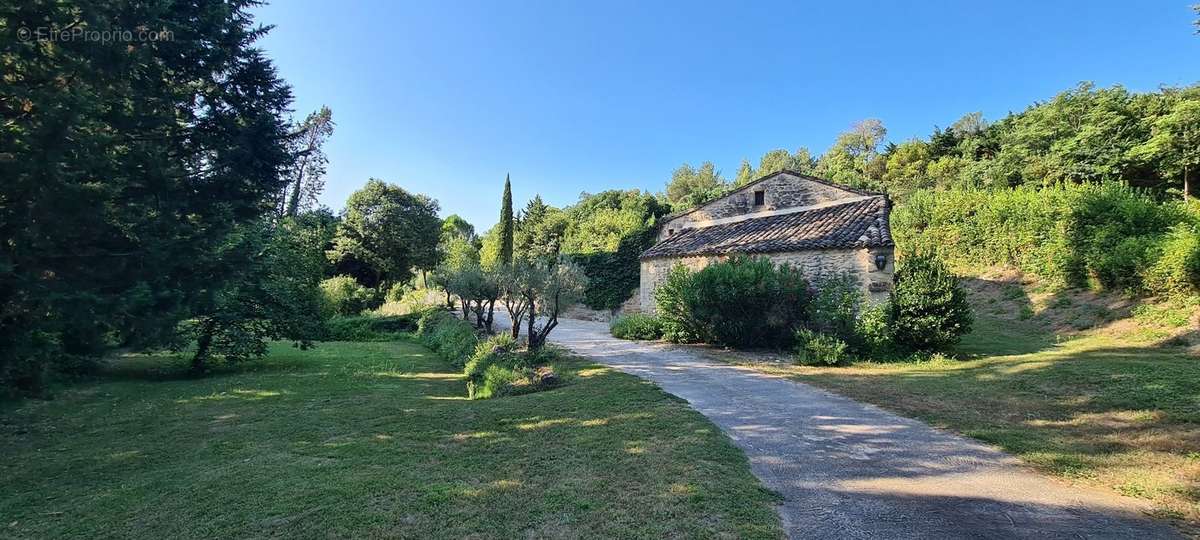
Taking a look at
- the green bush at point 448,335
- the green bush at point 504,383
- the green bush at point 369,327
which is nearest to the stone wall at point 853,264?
the green bush at point 448,335

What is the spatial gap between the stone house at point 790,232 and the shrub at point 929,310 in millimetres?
1039

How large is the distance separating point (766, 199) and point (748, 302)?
759 cm

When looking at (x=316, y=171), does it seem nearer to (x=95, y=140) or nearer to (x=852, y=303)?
(x=95, y=140)

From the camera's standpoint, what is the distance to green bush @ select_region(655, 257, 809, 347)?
12.4 metres

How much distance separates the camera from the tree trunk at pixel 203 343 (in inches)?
458

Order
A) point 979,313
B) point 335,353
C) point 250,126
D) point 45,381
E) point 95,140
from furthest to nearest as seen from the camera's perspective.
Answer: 1. point 979,313
2. point 335,353
3. point 250,126
4. point 45,381
5. point 95,140

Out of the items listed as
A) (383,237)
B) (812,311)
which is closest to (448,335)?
(812,311)

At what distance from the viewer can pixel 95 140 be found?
5535 mm

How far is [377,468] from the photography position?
14.7 feet

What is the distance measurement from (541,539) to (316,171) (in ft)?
133

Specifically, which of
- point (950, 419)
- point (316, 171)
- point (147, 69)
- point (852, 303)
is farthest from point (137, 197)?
point (316, 171)

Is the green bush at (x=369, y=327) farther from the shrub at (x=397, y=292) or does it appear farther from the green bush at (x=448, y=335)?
the shrub at (x=397, y=292)

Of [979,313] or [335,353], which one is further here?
[979,313]

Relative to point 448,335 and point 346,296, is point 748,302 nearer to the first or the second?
point 448,335
